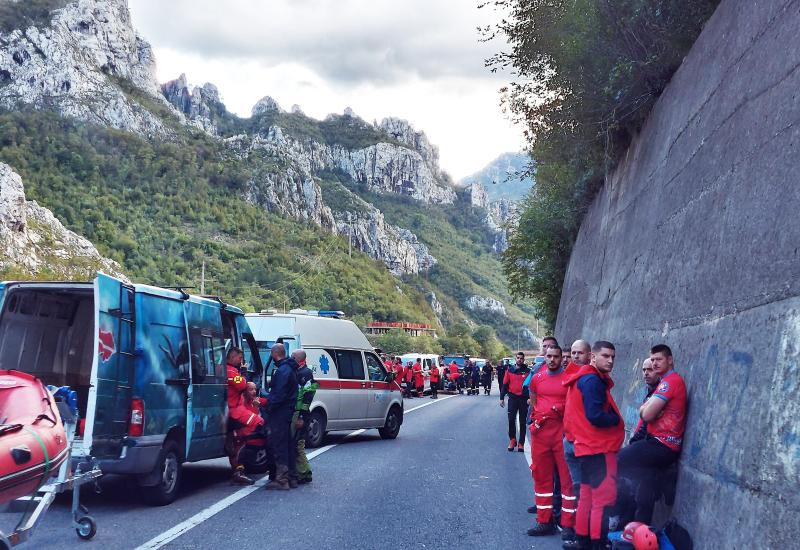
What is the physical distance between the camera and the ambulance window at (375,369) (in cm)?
1673

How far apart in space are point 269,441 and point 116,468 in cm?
241

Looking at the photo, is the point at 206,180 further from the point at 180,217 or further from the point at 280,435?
the point at 280,435

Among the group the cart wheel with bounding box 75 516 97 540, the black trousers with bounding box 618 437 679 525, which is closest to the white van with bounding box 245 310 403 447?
the cart wheel with bounding box 75 516 97 540

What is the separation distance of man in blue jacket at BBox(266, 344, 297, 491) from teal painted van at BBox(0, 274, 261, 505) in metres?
0.70

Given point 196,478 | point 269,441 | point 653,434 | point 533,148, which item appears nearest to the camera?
point 653,434

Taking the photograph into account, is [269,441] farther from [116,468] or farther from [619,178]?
[619,178]

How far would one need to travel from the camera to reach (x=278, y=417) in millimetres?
10125

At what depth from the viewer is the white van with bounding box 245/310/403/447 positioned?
47.9 feet

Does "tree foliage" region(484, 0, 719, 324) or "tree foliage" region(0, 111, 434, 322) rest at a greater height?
"tree foliage" region(0, 111, 434, 322)

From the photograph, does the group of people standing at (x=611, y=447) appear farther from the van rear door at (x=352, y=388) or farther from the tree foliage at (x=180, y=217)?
the tree foliage at (x=180, y=217)

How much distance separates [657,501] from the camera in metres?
6.78

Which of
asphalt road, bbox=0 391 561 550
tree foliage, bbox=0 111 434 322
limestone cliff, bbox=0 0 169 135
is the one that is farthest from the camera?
limestone cliff, bbox=0 0 169 135

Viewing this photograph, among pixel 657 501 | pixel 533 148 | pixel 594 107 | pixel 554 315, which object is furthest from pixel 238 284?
pixel 657 501

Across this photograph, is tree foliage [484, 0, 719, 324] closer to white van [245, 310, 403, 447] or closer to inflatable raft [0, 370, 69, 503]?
white van [245, 310, 403, 447]
